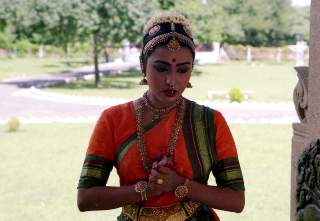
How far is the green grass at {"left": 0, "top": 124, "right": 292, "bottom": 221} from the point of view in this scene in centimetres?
727

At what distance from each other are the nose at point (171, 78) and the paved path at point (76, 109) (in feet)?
43.9

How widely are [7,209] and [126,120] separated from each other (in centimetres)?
549

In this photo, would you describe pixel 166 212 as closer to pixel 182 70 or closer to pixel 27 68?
pixel 182 70

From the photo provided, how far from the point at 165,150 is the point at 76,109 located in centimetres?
1654

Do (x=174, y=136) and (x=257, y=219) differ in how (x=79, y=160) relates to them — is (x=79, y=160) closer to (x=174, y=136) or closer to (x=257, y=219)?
(x=257, y=219)

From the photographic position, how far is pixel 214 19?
4531cm

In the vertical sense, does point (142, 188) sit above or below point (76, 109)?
above

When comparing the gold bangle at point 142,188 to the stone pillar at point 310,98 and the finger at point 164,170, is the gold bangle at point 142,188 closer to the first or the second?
the finger at point 164,170

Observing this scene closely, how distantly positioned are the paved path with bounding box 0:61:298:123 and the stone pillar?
35.4ft

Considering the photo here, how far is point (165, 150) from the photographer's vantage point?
239 cm

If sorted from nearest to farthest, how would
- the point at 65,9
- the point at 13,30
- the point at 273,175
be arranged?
the point at 273,175, the point at 65,9, the point at 13,30

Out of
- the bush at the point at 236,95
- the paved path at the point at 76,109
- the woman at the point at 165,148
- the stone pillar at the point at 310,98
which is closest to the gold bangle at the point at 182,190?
the woman at the point at 165,148

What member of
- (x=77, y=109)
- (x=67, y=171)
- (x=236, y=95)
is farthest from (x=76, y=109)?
(x=67, y=171)

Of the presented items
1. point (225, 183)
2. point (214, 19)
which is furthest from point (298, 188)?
point (214, 19)
